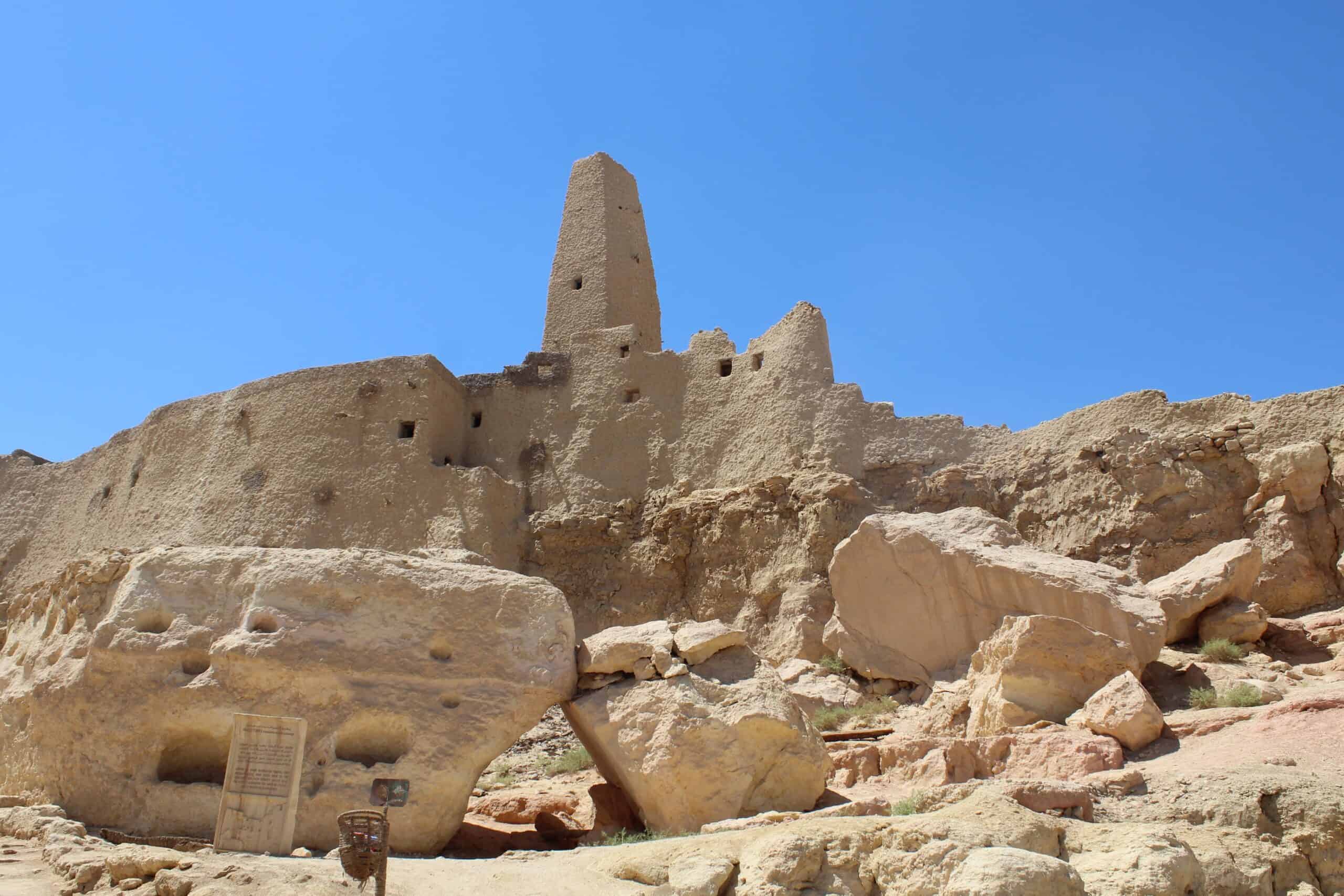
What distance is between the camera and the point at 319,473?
2141 centimetres

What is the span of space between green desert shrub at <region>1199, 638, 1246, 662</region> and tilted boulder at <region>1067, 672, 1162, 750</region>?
7.22 feet

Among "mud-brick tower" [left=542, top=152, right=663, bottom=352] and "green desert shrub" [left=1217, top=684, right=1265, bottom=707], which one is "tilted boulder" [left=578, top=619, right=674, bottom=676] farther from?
"mud-brick tower" [left=542, top=152, right=663, bottom=352]

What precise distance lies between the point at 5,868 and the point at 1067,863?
6.30 meters

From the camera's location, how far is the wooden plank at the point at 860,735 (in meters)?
11.0

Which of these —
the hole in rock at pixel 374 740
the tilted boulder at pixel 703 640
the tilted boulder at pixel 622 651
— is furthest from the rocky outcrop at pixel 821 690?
the hole in rock at pixel 374 740

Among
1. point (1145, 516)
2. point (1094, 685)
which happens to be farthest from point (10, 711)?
point (1145, 516)

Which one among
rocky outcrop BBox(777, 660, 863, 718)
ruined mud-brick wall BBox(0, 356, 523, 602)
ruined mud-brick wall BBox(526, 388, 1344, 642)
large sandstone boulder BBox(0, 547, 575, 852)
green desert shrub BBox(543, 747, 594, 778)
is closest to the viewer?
large sandstone boulder BBox(0, 547, 575, 852)

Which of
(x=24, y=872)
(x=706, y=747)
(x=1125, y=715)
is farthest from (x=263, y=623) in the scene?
(x=1125, y=715)

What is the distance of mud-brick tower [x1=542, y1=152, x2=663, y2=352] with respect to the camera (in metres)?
24.4

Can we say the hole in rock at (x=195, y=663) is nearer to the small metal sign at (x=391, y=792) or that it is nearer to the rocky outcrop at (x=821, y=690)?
the small metal sign at (x=391, y=792)

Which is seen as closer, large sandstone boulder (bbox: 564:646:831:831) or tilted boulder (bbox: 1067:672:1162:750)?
large sandstone boulder (bbox: 564:646:831:831)

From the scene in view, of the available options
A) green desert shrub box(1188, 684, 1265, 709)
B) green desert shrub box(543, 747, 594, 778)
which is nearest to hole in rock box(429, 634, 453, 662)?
green desert shrub box(543, 747, 594, 778)

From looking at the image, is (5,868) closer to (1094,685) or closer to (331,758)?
(331,758)

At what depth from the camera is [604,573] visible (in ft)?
64.2
